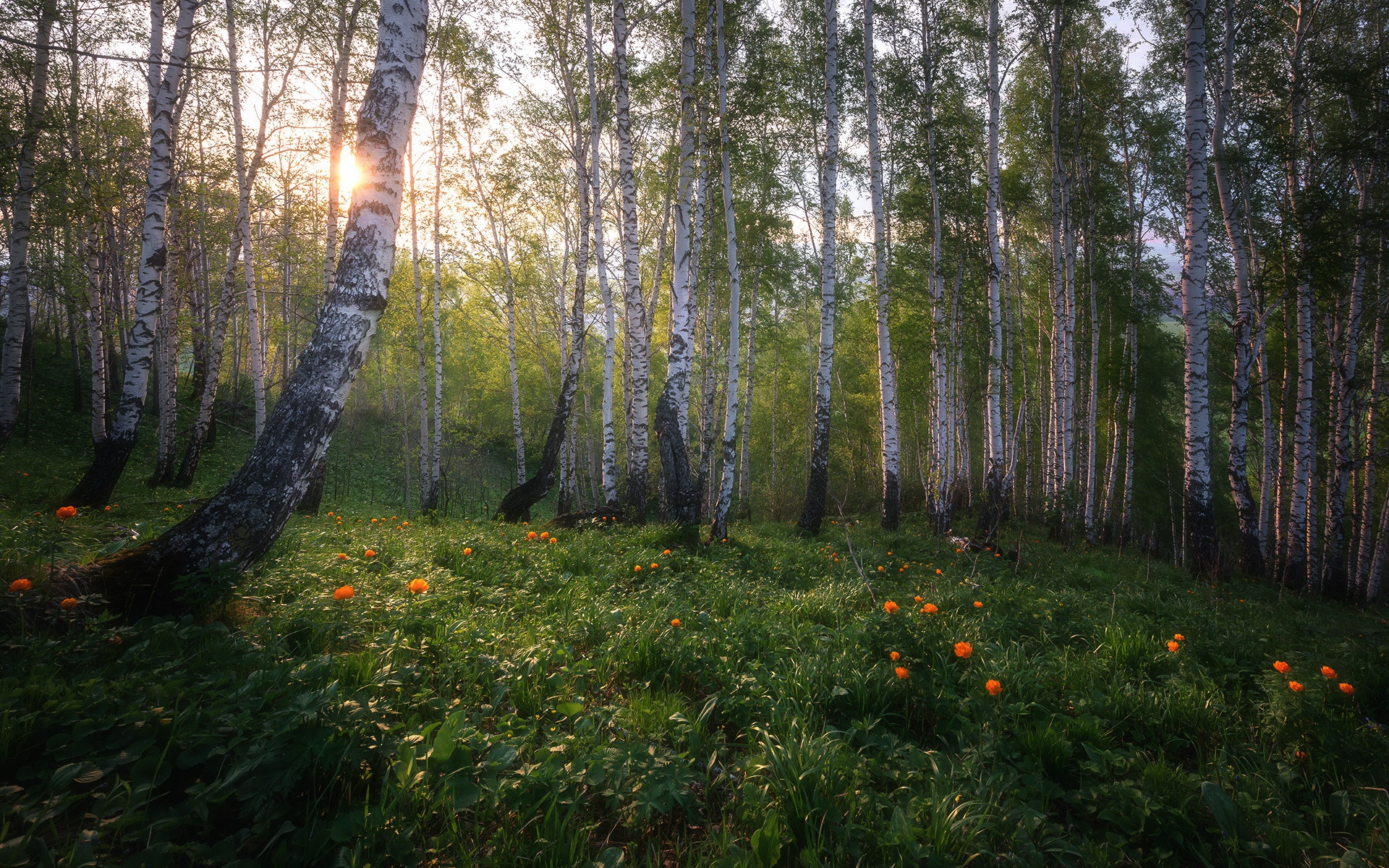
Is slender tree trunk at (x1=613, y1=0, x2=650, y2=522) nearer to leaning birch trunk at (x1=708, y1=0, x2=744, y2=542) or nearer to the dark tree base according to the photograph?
leaning birch trunk at (x1=708, y1=0, x2=744, y2=542)

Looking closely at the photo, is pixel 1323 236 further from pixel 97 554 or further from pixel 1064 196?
pixel 97 554

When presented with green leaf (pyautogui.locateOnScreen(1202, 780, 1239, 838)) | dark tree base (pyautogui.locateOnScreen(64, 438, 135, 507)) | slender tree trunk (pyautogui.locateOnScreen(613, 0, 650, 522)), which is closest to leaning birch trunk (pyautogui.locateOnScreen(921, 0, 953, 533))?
slender tree trunk (pyautogui.locateOnScreen(613, 0, 650, 522))

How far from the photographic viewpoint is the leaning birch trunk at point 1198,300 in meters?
8.19

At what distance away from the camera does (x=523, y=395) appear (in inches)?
1055

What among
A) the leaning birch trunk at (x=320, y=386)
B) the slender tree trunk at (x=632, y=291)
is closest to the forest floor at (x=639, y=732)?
the leaning birch trunk at (x=320, y=386)

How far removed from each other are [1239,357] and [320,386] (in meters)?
13.7

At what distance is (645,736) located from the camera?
212 centimetres

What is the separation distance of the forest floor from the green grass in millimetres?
14

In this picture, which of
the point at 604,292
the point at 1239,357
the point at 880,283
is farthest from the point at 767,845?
the point at 1239,357

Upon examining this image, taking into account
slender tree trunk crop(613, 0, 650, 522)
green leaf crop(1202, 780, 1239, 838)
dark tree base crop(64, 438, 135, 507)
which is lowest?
green leaf crop(1202, 780, 1239, 838)

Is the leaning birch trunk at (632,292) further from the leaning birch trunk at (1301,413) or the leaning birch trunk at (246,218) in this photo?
the leaning birch trunk at (1301,413)

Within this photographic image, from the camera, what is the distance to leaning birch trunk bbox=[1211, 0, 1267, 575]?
8867 mm

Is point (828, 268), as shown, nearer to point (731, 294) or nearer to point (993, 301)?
point (731, 294)

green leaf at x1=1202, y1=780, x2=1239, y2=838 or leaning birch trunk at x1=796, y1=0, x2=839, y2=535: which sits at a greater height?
leaning birch trunk at x1=796, y1=0, x2=839, y2=535
